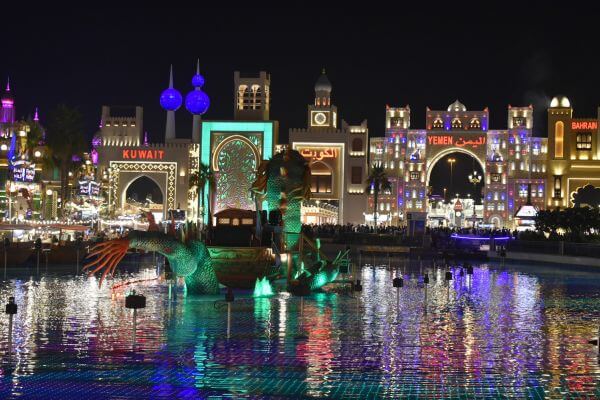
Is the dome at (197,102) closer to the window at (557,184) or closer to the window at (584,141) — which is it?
the window at (557,184)

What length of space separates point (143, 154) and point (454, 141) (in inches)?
1313

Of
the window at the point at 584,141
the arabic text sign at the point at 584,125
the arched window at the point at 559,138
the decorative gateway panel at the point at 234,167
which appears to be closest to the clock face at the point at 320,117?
the decorative gateway panel at the point at 234,167

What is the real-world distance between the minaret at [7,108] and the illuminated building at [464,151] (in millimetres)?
42169

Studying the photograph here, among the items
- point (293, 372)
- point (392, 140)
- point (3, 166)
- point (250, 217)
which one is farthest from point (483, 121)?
point (293, 372)

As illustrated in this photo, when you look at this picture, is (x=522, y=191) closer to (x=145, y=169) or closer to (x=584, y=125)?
(x=584, y=125)

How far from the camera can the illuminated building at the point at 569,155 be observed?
92.2 m

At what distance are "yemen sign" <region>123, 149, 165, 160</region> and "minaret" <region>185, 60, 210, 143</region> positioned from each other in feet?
17.4

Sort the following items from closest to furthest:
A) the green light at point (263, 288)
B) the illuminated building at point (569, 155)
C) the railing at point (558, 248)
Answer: the green light at point (263, 288)
the railing at point (558, 248)
the illuminated building at point (569, 155)

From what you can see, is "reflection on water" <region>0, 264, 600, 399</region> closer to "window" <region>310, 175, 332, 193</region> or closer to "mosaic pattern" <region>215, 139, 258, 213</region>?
"mosaic pattern" <region>215, 139, 258, 213</region>

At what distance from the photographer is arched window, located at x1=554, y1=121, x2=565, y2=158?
93938mm

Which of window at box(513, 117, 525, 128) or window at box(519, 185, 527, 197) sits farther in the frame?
window at box(513, 117, 525, 128)

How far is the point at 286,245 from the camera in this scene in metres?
28.3

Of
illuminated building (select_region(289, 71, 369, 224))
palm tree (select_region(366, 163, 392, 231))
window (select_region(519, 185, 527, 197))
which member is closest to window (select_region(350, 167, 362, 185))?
illuminated building (select_region(289, 71, 369, 224))

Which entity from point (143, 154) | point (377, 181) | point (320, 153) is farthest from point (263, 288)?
point (143, 154)
